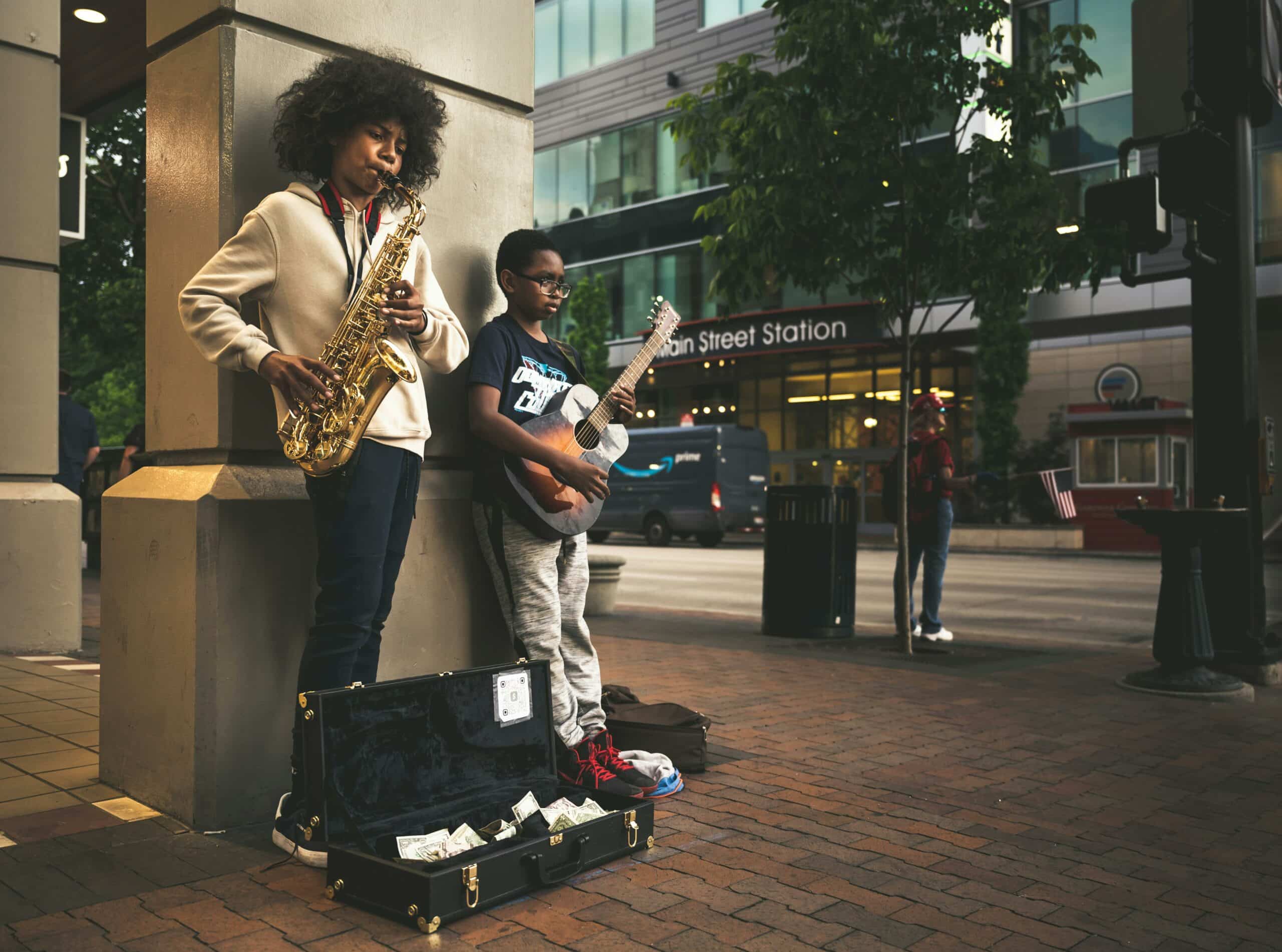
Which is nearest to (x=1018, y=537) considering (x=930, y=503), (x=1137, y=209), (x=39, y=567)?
(x=930, y=503)

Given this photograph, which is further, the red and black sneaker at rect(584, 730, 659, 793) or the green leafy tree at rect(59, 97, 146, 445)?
the green leafy tree at rect(59, 97, 146, 445)

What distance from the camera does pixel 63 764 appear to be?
4.46 metres

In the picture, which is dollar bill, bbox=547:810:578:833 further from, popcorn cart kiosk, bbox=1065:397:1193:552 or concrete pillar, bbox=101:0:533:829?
popcorn cart kiosk, bbox=1065:397:1193:552

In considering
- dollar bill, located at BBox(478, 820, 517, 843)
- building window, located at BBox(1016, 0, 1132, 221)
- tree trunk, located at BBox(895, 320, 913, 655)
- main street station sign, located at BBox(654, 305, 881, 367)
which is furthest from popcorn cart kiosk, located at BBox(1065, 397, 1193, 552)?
dollar bill, located at BBox(478, 820, 517, 843)

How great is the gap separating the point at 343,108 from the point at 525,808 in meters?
2.35

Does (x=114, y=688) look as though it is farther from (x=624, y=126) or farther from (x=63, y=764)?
(x=624, y=126)

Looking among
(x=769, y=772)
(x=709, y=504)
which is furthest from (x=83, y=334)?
(x=769, y=772)

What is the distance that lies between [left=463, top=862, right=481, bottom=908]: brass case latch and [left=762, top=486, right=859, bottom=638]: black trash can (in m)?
6.53

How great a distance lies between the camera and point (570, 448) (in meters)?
4.18

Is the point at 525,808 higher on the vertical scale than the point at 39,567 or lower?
lower

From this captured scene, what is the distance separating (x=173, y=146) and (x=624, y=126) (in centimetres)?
3391

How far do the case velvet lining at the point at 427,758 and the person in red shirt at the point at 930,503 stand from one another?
597 cm

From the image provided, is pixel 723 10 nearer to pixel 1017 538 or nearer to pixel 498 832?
pixel 1017 538

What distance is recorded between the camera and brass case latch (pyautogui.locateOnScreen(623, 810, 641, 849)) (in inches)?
138
